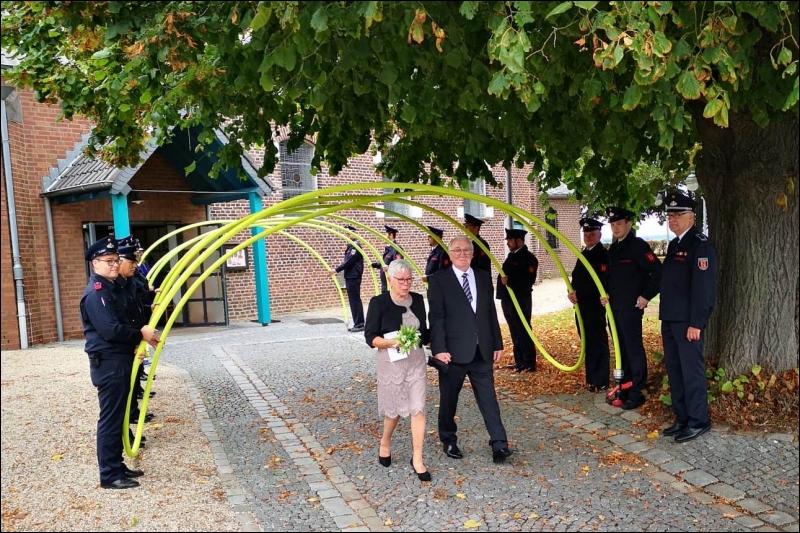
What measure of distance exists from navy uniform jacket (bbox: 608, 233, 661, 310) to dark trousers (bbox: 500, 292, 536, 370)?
2.08 m

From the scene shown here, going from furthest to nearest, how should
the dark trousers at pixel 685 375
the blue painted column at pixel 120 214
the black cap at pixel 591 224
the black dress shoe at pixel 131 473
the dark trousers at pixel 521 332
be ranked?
the blue painted column at pixel 120 214, the dark trousers at pixel 521 332, the black cap at pixel 591 224, the dark trousers at pixel 685 375, the black dress shoe at pixel 131 473

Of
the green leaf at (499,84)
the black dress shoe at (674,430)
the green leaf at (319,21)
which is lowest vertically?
the black dress shoe at (674,430)

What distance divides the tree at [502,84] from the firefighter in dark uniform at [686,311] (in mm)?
725

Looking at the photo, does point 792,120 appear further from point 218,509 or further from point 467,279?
point 218,509

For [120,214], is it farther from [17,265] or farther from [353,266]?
[353,266]

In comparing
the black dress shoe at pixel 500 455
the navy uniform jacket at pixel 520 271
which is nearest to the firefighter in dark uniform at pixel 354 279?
the navy uniform jacket at pixel 520 271

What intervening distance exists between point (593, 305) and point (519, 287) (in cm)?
140

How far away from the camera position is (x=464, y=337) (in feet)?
18.2

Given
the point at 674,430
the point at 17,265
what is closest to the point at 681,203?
the point at 674,430

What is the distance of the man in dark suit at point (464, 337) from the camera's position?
218 inches

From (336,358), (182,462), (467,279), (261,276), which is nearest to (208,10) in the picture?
(467,279)

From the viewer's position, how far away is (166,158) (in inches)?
609

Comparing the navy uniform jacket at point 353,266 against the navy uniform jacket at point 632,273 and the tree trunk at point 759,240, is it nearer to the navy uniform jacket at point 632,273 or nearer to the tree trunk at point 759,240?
the navy uniform jacket at point 632,273

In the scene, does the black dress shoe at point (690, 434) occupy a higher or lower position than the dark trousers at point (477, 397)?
lower
